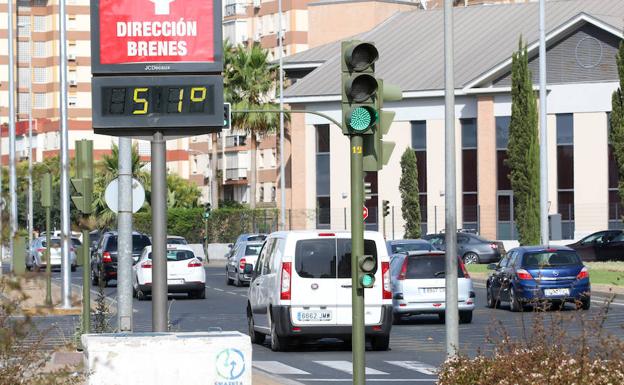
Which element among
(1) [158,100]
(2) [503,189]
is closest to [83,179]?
(1) [158,100]

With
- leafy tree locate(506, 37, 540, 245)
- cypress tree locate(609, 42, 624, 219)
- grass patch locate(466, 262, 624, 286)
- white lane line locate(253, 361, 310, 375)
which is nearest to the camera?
white lane line locate(253, 361, 310, 375)

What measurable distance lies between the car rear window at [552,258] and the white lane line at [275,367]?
45.4ft

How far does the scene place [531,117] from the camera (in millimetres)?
65500

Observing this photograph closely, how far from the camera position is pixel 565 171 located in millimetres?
72562

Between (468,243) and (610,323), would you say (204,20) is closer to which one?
(610,323)

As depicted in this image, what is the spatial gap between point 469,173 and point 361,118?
2452 inches

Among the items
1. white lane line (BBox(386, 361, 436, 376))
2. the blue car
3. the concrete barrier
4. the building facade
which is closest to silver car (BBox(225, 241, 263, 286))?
the blue car

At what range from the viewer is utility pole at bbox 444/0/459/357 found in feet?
66.3

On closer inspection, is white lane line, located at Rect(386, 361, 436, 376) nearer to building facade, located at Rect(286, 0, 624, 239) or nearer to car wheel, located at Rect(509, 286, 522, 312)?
car wheel, located at Rect(509, 286, 522, 312)

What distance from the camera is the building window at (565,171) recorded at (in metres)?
71.8

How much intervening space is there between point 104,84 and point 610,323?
1679 centimetres

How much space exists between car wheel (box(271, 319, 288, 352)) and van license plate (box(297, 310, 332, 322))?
46cm

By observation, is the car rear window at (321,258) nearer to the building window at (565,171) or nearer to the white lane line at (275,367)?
the white lane line at (275,367)

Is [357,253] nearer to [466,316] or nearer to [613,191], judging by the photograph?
[466,316]
